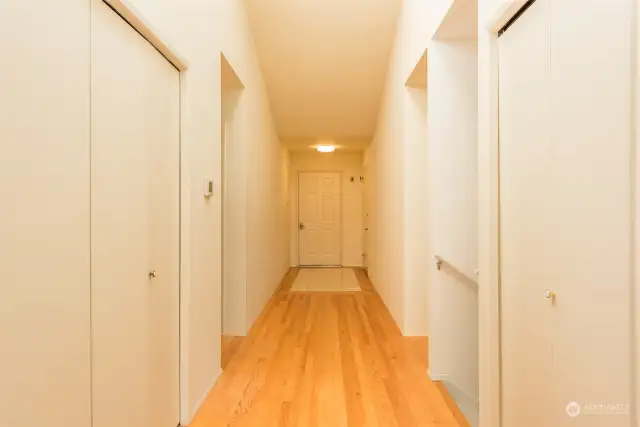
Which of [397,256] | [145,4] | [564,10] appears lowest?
[397,256]

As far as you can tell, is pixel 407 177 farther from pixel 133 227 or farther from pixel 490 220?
pixel 133 227

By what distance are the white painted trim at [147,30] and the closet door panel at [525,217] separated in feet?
5.01

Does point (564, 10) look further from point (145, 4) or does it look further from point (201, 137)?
point (201, 137)

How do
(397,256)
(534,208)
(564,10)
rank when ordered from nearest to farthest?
1. (564,10)
2. (534,208)
3. (397,256)

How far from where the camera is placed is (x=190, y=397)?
86.3 inches

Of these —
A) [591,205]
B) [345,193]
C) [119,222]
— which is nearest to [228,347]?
[119,222]

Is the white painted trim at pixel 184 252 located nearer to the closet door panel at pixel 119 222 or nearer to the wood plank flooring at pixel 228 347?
the closet door panel at pixel 119 222

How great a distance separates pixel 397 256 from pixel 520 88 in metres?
2.55

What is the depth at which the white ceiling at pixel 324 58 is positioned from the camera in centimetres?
398

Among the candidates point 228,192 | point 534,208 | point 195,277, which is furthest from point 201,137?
point 534,208

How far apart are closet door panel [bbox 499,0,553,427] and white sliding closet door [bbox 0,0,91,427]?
1.58 metres

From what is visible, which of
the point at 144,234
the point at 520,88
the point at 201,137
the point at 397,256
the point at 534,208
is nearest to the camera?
the point at 534,208

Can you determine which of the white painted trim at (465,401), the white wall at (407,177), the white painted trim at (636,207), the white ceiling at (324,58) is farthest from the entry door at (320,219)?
the white painted trim at (636,207)

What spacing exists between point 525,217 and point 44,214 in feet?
5.38
